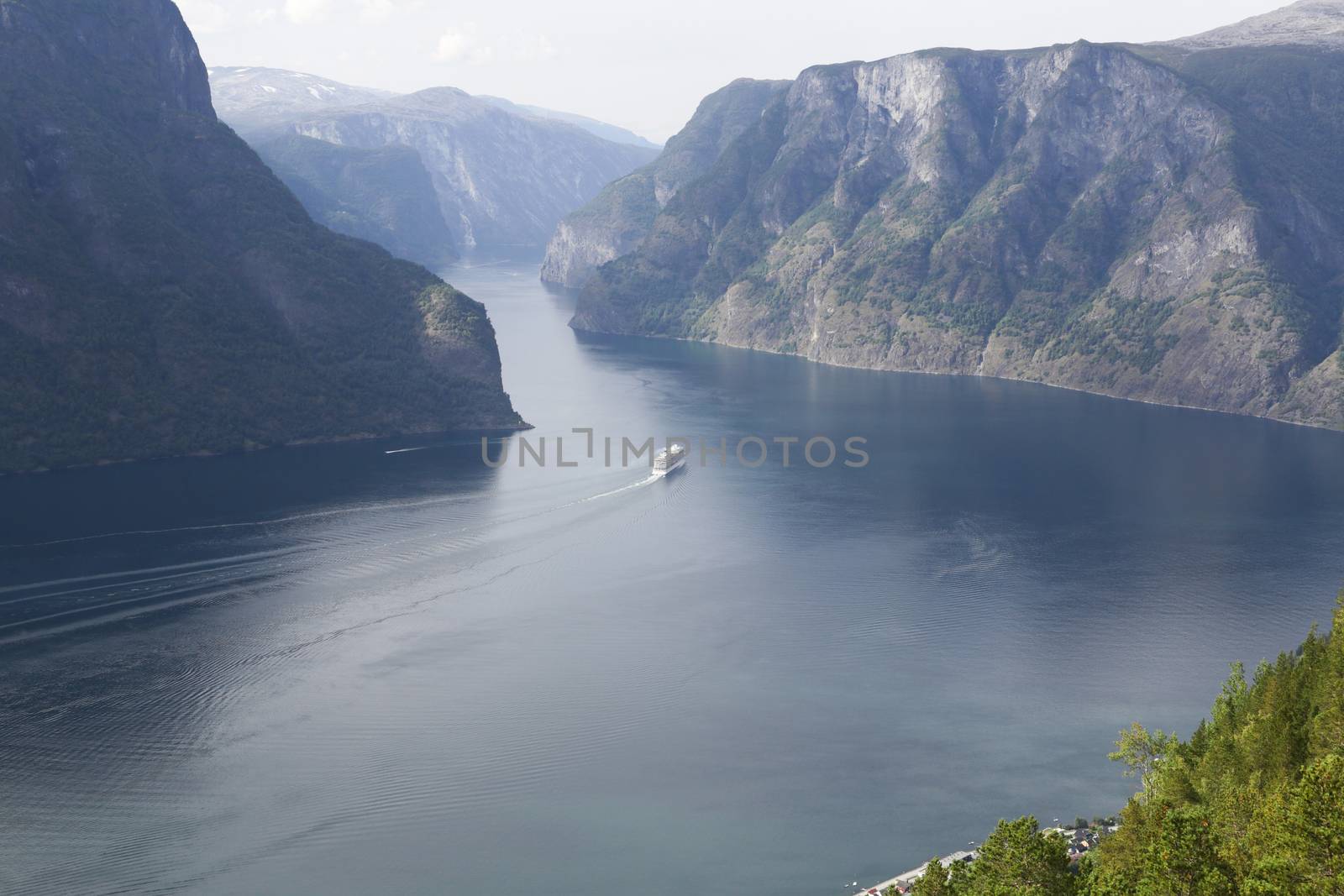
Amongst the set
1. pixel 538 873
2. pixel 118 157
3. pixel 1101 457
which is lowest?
pixel 538 873

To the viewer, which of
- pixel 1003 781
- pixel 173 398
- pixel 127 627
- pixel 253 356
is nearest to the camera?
pixel 1003 781

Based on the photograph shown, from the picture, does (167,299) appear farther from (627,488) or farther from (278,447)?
(627,488)

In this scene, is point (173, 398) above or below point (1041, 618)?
above

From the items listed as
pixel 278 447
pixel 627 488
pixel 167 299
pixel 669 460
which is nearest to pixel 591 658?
pixel 627 488

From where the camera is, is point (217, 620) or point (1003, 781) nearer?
point (1003, 781)

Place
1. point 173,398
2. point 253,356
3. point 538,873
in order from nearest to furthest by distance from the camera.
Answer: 1. point 538,873
2. point 173,398
3. point 253,356

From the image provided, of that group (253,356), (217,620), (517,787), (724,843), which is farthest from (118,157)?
(724,843)

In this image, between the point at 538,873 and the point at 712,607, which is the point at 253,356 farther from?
the point at 538,873
